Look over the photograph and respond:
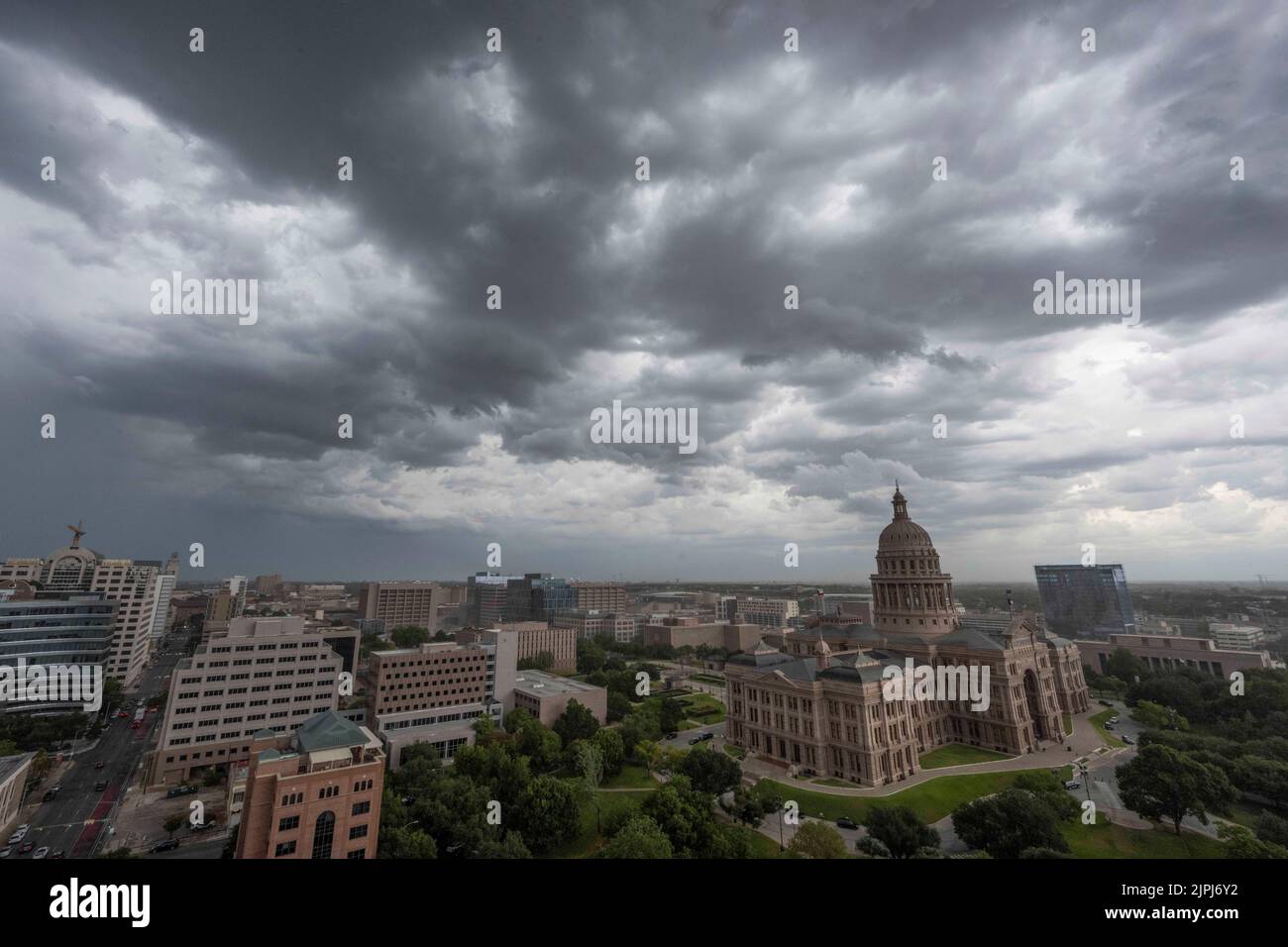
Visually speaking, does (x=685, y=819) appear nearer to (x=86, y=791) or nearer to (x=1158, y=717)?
(x=1158, y=717)

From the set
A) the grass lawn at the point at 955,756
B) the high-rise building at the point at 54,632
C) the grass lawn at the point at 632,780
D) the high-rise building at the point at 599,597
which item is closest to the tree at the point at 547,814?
the grass lawn at the point at 632,780

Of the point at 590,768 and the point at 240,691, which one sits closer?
the point at 590,768

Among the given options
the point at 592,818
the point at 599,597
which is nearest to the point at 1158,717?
the point at 592,818

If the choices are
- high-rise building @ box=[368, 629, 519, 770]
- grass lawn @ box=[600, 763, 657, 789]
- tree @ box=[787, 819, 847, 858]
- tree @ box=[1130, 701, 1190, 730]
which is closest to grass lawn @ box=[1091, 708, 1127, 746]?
tree @ box=[1130, 701, 1190, 730]

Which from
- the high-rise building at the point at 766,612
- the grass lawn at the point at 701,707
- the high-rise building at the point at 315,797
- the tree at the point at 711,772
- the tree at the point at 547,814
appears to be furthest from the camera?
the high-rise building at the point at 766,612

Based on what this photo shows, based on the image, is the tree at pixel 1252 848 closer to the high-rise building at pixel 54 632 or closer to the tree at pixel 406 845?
the tree at pixel 406 845

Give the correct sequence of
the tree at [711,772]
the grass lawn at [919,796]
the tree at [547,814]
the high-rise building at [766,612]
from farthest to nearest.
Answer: the high-rise building at [766,612], the tree at [711,772], the grass lawn at [919,796], the tree at [547,814]
